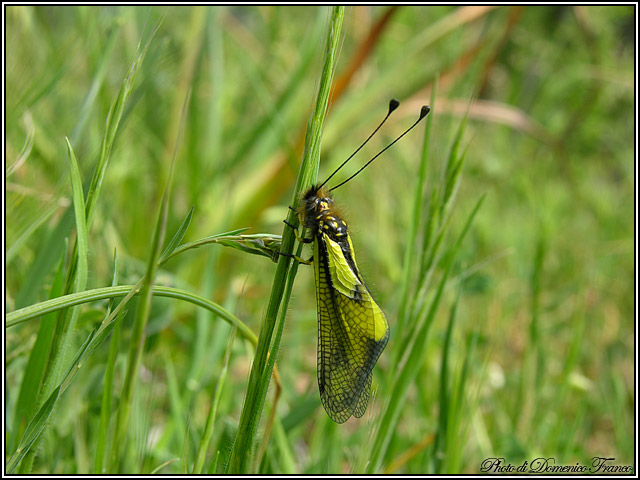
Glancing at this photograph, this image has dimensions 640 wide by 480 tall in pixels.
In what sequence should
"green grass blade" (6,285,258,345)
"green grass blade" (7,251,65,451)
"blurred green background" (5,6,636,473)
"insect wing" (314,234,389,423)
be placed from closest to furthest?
"green grass blade" (6,285,258,345) < "green grass blade" (7,251,65,451) < "insect wing" (314,234,389,423) < "blurred green background" (5,6,636,473)

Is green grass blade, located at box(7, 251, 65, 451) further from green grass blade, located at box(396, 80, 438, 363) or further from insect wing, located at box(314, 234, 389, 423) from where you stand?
green grass blade, located at box(396, 80, 438, 363)

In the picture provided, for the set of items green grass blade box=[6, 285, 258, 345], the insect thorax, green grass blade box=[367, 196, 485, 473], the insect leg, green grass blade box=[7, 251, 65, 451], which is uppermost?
the insect thorax

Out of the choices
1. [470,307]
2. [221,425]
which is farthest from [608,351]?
[221,425]

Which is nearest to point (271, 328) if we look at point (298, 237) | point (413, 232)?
point (298, 237)

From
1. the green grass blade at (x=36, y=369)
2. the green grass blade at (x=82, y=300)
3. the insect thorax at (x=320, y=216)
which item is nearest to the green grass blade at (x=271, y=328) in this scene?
the green grass blade at (x=82, y=300)

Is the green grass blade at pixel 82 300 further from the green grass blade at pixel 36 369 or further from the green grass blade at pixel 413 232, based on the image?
the green grass blade at pixel 413 232

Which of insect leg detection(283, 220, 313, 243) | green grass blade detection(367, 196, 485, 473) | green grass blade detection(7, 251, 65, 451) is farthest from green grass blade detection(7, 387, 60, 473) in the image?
green grass blade detection(367, 196, 485, 473)

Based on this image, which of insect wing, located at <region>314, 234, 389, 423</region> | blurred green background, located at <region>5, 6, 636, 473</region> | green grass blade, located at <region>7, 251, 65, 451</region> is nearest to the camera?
green grass blade, located at <region>7, 251, 65, 451</region>
